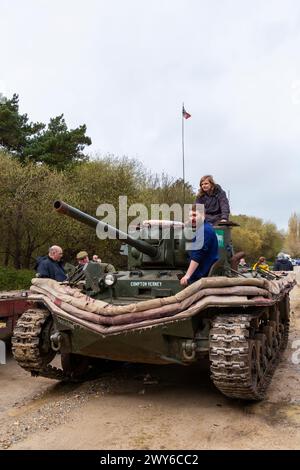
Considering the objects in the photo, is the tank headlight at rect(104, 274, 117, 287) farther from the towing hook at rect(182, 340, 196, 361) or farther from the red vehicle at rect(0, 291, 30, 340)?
the red vehicle at rect(0, 291, 30, 340)

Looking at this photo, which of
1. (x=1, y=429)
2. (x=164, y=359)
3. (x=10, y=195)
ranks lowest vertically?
(x=1, y=429)

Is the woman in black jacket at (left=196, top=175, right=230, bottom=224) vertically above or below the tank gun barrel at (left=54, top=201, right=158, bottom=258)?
above

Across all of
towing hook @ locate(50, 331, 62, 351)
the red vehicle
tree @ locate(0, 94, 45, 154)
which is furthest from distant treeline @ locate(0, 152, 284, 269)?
towing hook @ locate(50, 331, 62, 351)

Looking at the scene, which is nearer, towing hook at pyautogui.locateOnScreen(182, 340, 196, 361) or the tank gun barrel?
towing hook at pyautogui.locateOnScreen(182, 340, 196, 361)

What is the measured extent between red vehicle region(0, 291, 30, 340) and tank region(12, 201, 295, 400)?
4.10 ft

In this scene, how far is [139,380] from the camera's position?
7.77 m

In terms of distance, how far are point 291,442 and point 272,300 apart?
6.21ft

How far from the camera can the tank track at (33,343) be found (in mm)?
6727

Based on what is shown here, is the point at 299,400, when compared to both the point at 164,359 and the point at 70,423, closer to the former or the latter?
the point at 164,359

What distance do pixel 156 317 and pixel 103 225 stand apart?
58.5 inches

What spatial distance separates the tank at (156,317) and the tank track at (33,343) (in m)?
0.01

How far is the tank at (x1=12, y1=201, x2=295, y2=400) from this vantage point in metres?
5.89

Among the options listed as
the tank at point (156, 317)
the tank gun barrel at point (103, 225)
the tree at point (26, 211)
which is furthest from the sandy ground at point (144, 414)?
the tree at point (26, 211)
